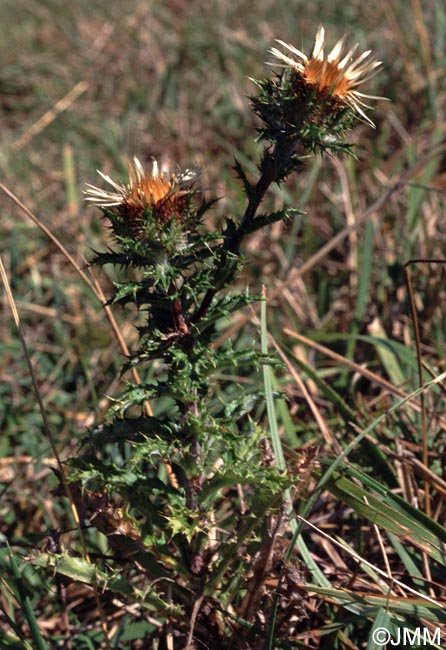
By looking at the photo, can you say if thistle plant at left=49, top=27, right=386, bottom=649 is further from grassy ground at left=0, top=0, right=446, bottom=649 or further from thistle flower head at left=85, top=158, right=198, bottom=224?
grassy ground at left=0, top=0, right=446, bottom=649

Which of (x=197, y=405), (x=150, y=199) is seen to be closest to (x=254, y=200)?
(x=150, y=199)

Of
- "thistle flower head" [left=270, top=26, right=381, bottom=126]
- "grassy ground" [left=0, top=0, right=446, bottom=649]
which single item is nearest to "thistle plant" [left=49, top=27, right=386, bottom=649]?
"thistle flower head" [left=270, top=26, right=381, bottom=126]

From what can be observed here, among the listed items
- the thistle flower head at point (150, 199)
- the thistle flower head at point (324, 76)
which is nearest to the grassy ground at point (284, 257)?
the thistle flower head at point (150, 199)

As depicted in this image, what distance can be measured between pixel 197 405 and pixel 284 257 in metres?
1.47

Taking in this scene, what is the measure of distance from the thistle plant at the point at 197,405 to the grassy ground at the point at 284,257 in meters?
0.13

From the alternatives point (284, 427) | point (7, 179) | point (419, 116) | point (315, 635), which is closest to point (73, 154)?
point (7, 179)

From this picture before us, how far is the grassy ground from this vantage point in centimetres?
167

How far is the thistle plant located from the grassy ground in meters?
0.13

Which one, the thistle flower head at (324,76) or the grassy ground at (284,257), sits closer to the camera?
the thistle flower head at (324,76)

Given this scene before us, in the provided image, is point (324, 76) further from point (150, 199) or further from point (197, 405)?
point (197, 405)

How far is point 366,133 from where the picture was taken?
330 cm

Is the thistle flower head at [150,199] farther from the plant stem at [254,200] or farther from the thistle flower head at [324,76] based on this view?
the thistle flower head at [324,76]

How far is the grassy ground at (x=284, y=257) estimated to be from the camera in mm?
1665

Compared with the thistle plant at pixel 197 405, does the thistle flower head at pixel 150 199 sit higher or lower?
higher
